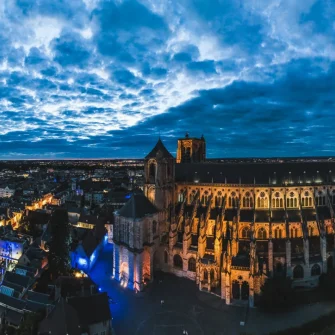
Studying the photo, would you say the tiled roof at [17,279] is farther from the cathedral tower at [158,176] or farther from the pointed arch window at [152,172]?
the pointed arch window at [152,172]

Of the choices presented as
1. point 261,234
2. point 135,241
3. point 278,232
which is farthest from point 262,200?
point 135,241

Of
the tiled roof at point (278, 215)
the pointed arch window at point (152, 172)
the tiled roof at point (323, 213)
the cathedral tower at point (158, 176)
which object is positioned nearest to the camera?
the tiled roof at point (278, 215)

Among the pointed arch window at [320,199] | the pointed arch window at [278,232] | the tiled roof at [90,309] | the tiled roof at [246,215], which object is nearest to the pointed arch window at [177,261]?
the tiled roof at [246,215]

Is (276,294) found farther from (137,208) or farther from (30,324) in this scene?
(30,324)

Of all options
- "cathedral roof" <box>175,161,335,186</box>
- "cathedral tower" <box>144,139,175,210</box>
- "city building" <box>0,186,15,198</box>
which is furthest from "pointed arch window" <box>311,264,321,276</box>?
"city building" <box>0,186,15,198</box>

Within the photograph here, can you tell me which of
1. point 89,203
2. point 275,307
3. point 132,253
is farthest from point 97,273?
point 89,203

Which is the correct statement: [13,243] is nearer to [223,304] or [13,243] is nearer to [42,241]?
[42,241]

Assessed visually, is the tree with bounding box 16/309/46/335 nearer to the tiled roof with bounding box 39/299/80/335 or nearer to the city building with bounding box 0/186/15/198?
the tiled roof with bounding box 39/299/80/335
